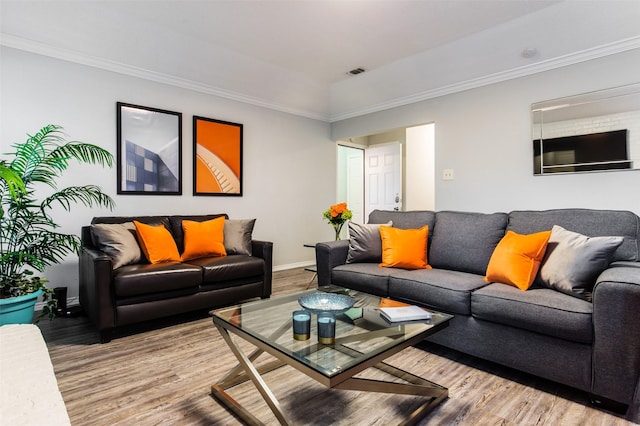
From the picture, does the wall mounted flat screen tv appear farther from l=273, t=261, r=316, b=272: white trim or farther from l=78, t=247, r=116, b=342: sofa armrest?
l=78, t=247, r=116, b=342: sofa armrest

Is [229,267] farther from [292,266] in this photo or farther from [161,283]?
[292,266]

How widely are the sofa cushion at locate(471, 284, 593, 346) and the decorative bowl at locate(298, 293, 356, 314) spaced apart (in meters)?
0.81

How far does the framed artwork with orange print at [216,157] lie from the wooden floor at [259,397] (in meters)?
2.22

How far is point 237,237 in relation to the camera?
359 centimetres

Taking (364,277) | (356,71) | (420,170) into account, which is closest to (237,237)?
(364,277)

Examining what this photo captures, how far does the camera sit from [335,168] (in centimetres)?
576

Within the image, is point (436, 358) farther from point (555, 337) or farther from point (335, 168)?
point (335, 168)

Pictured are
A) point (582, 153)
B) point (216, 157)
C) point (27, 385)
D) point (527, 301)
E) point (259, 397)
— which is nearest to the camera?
point (27, 385)

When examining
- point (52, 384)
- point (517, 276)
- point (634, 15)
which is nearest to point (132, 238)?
point (52, 384)

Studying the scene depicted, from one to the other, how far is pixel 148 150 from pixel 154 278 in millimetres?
1754

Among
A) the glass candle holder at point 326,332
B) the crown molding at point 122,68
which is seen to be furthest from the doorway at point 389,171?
the glass candle holder at point 326,332

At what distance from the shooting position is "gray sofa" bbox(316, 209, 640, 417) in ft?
5.26

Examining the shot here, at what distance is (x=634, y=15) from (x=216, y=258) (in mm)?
4108

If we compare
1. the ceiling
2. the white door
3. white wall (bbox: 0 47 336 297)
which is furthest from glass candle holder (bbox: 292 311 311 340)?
the white door
